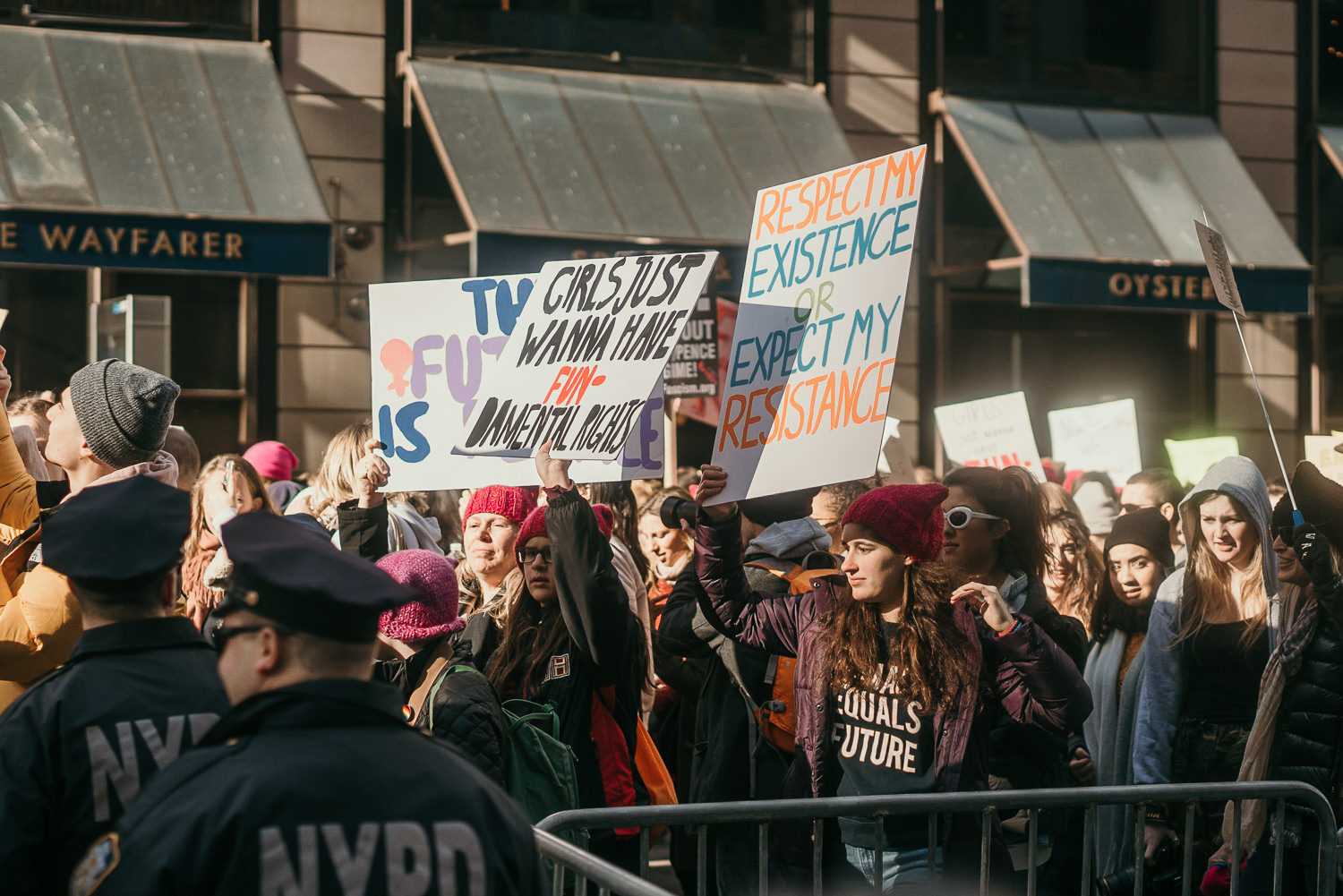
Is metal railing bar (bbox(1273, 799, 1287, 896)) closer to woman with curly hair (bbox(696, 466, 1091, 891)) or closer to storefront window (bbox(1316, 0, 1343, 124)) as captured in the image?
woman with curly hair (bbox(696, 466, 1091, 891))

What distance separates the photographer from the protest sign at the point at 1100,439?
9.91 metres

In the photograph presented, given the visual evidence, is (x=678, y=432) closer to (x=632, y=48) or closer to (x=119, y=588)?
(x=632, y=48)

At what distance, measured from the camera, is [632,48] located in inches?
516

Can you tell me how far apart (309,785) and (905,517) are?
2598 millimetres

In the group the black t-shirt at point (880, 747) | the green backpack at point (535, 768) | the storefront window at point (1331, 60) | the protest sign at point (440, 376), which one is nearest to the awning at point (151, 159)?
the protest sign at point (440, 376)

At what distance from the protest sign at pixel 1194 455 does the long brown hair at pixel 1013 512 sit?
5.69 meters

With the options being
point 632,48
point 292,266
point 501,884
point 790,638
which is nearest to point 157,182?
point 292,266

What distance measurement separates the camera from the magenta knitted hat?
13.7ft

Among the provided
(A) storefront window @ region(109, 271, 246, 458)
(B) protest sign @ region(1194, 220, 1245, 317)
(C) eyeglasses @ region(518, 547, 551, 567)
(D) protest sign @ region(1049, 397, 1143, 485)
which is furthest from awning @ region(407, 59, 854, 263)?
(C) eyeglasses @ region(518, 547, 551, 567)

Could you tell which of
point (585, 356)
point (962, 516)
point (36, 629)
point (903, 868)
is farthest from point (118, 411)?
point (962, 516)

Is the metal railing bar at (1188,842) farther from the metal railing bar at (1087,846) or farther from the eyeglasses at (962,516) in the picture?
the eyeglasses at (962,516)

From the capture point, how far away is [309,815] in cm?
199

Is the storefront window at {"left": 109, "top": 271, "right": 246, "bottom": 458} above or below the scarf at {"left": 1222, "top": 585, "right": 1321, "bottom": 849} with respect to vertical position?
above

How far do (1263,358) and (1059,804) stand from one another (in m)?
11.5
